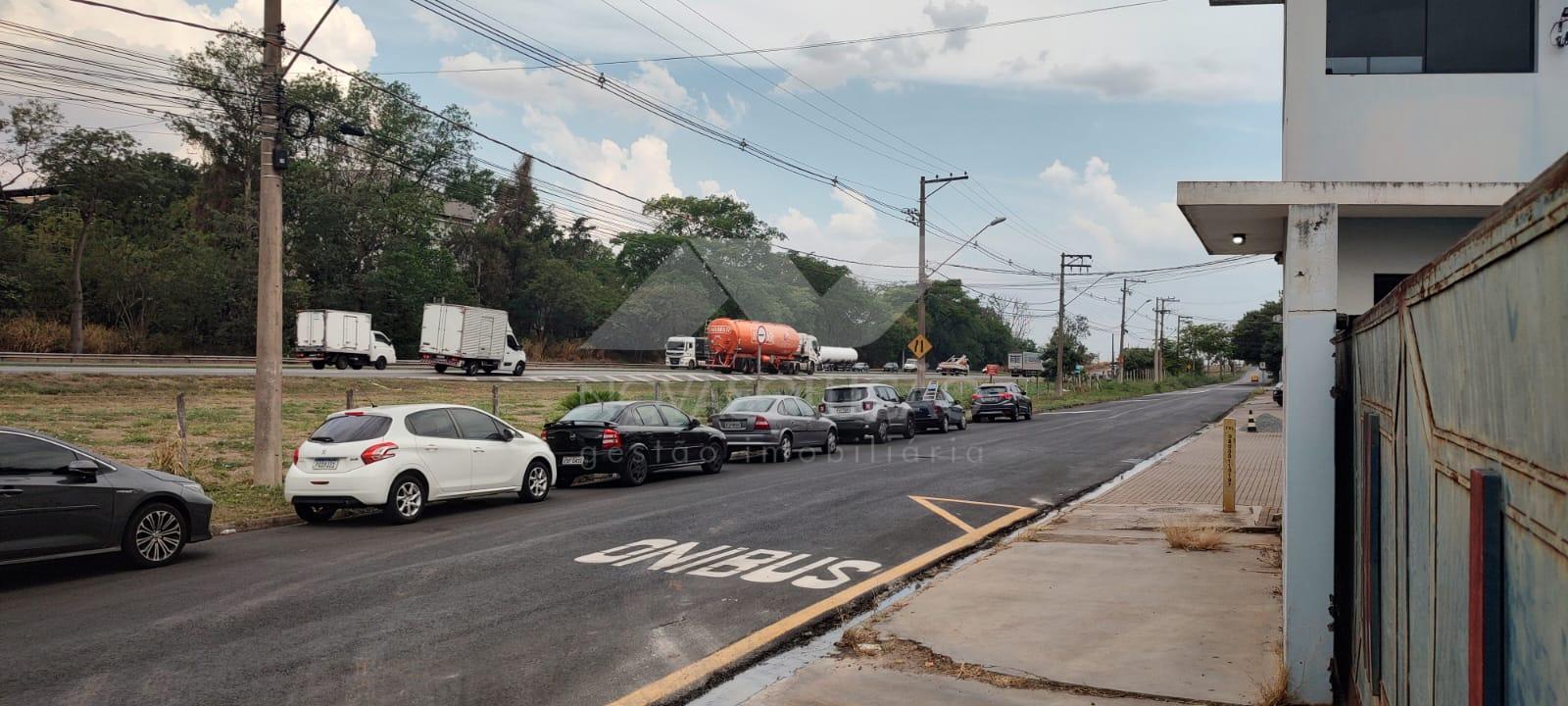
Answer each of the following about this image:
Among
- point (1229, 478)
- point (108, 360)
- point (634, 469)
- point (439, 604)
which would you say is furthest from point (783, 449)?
point (108, 360)

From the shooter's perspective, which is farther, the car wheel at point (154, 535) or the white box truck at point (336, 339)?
the white box truck at point (336, 339)

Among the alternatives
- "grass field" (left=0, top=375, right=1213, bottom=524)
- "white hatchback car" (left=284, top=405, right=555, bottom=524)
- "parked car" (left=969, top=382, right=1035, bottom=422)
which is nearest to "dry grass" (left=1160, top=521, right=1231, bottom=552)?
"white hatchback car" (left=284, top=405, right=555, bottom=524)

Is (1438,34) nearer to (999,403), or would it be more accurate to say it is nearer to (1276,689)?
(1276,689)

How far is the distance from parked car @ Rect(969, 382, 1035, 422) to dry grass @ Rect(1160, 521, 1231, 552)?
2884 cm

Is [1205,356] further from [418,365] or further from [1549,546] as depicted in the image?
[1549,546]

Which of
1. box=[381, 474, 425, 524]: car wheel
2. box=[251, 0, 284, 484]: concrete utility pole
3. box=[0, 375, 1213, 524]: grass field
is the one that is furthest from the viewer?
box=[0, 375, 1213, 524]: grass field

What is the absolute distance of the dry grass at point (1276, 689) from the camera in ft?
19.9

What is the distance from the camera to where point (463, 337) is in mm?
44594

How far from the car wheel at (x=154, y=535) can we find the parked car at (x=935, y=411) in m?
22.8

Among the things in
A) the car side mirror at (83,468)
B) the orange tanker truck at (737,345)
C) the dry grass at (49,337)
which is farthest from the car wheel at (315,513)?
the orange tanker truck at (737,345)

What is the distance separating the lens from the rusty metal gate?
72.4 inches

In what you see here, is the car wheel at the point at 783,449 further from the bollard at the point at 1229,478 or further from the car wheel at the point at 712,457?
the bollard at the point at 1229,478

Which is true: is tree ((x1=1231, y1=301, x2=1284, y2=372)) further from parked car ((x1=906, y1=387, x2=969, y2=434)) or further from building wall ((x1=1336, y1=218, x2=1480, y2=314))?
building wall ((x1=1336, y1=218, x2=1480, y2=314))

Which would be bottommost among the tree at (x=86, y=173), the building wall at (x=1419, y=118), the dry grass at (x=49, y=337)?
the dry grass at (x=49, y=337)
